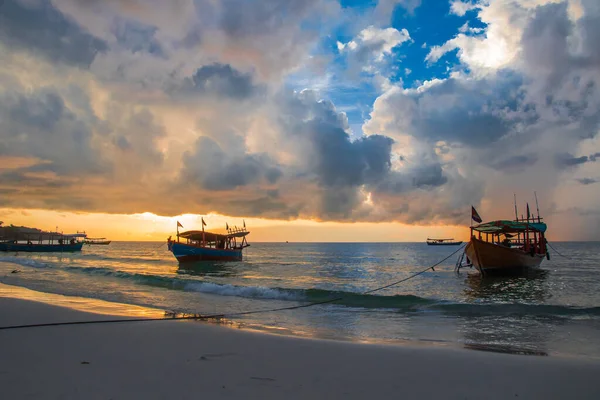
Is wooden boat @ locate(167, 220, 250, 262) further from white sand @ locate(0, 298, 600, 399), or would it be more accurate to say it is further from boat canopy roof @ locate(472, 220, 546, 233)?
white sand @ locate(0, 298, 600, 399)

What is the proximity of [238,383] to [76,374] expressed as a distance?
2597mm

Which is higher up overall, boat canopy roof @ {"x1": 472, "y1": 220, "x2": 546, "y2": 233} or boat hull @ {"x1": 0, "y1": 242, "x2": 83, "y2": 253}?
boat canopy roof @ {"x1": 472, "y1": 220, "x2": 546, "y2": 233}

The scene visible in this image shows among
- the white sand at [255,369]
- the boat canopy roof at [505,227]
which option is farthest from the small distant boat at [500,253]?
the white sand at [255,369]

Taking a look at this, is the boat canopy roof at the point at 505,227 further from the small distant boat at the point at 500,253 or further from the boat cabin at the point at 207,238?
the boat cabin at the point at 207,238

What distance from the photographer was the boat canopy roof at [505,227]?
34.2 meters

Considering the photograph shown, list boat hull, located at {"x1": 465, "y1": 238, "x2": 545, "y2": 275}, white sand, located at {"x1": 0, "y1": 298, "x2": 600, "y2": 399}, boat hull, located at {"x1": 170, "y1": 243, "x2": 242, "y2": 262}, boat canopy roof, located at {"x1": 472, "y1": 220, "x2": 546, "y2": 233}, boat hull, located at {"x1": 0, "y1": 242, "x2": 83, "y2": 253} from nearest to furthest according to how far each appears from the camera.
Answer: white sand, located at {"x1": 0, "y1": 298, "x2": 600, "y2": 399} < boat hull, located at {"x1": 465, "y1": 238, "x2": 545, "y2": 275} < boat canopy roof, located at {"x1": 472, "y1": 220, "x2": 546, "y2": 233} < boat hull, located at {"x1": 170, "y1": 243, "x2": 242, "y2": 262} < boat hull, located at {"x1": 0, "y1": 242, "x2": 83, "y2": 253}

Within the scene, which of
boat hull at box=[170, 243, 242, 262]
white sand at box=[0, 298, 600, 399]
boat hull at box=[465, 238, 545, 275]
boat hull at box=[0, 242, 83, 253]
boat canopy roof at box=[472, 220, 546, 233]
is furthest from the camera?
boat hull at box=[0, 242, 83, 253]

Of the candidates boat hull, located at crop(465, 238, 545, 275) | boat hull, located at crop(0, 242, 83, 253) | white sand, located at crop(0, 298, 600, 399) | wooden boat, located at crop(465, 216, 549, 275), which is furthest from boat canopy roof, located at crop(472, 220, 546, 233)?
boat hull, located at crop(0, 242, 83, 253)

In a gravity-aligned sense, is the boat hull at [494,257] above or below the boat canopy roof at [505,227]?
below

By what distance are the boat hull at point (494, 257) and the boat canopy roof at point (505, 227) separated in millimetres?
2506

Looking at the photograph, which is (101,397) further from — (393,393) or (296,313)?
(296,313)

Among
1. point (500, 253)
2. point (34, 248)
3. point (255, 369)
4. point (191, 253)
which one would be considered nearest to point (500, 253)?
point (500, 253)

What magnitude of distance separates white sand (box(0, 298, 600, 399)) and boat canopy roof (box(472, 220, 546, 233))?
29.3 metres

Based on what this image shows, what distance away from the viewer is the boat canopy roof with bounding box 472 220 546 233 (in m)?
34.2
